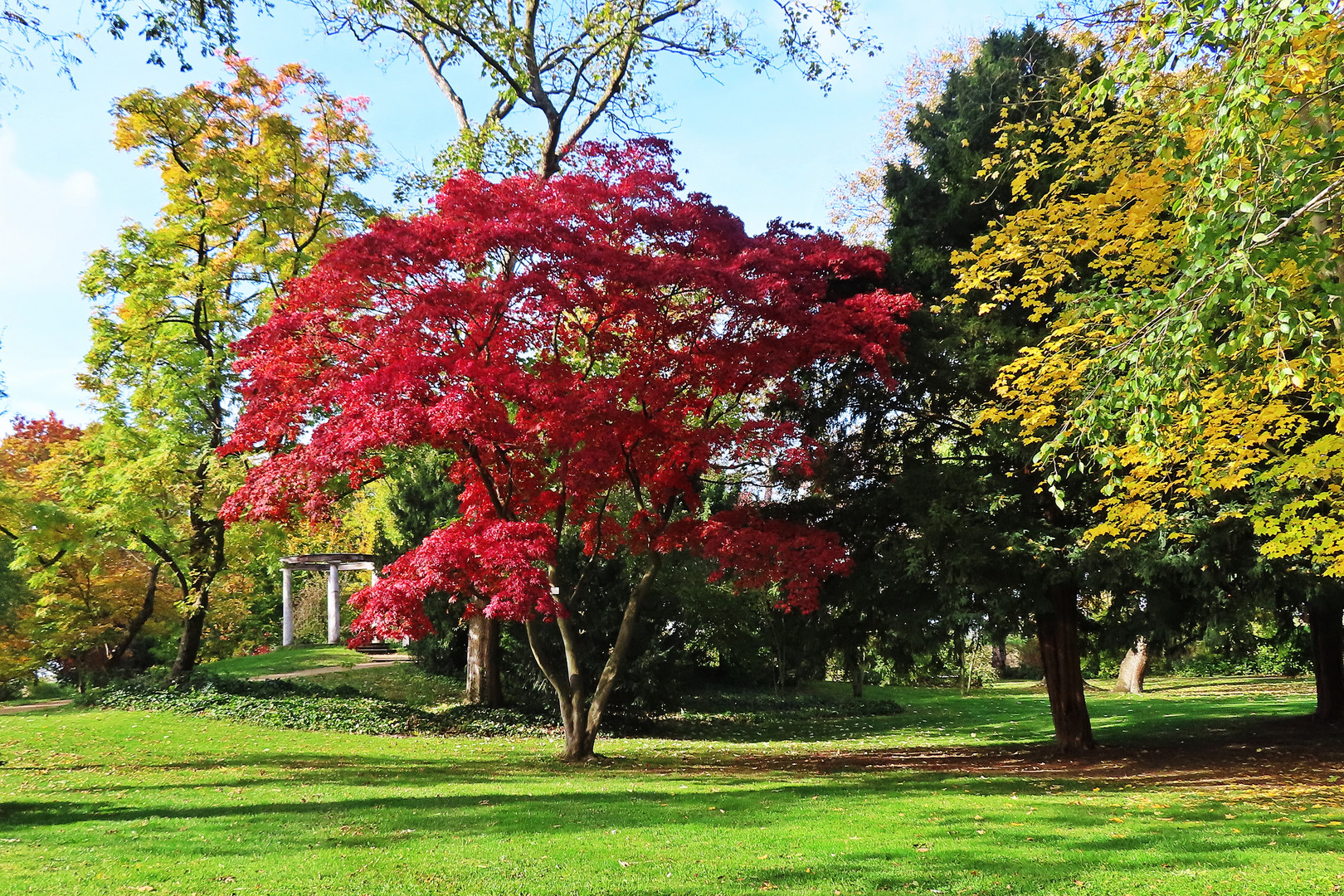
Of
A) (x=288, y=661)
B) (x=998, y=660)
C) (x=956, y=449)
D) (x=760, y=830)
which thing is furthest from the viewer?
(x=998, y=660)

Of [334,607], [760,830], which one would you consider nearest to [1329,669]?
[760,830]

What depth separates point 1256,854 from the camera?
20.9ft

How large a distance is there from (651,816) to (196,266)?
1359 cm

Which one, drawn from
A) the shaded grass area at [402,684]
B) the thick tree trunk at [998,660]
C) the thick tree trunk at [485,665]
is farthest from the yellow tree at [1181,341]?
the thick tree trunk at [998,660]

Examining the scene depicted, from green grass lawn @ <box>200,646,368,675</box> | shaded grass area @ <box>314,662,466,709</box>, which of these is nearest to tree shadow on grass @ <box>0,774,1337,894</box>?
shaded grass area @ <box>314,662,466,709</box>

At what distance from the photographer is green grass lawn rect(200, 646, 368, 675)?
961 inches

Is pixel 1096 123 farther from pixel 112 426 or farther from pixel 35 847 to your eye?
pixel 112 426

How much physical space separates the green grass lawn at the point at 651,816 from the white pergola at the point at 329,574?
14524 millimetres

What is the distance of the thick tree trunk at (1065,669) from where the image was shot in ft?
41.1

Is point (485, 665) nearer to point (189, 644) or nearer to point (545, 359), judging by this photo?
point (189, 644)

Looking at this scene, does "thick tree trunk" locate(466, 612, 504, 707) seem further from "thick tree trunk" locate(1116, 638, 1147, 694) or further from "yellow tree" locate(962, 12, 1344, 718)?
"thick tree trunk" locate(1116, 638, 1147, 694)

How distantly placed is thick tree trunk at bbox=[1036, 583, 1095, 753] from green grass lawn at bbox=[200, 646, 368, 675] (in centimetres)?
1836

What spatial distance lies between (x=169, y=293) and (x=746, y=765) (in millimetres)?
12999

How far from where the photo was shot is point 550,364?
1075 centimetres
